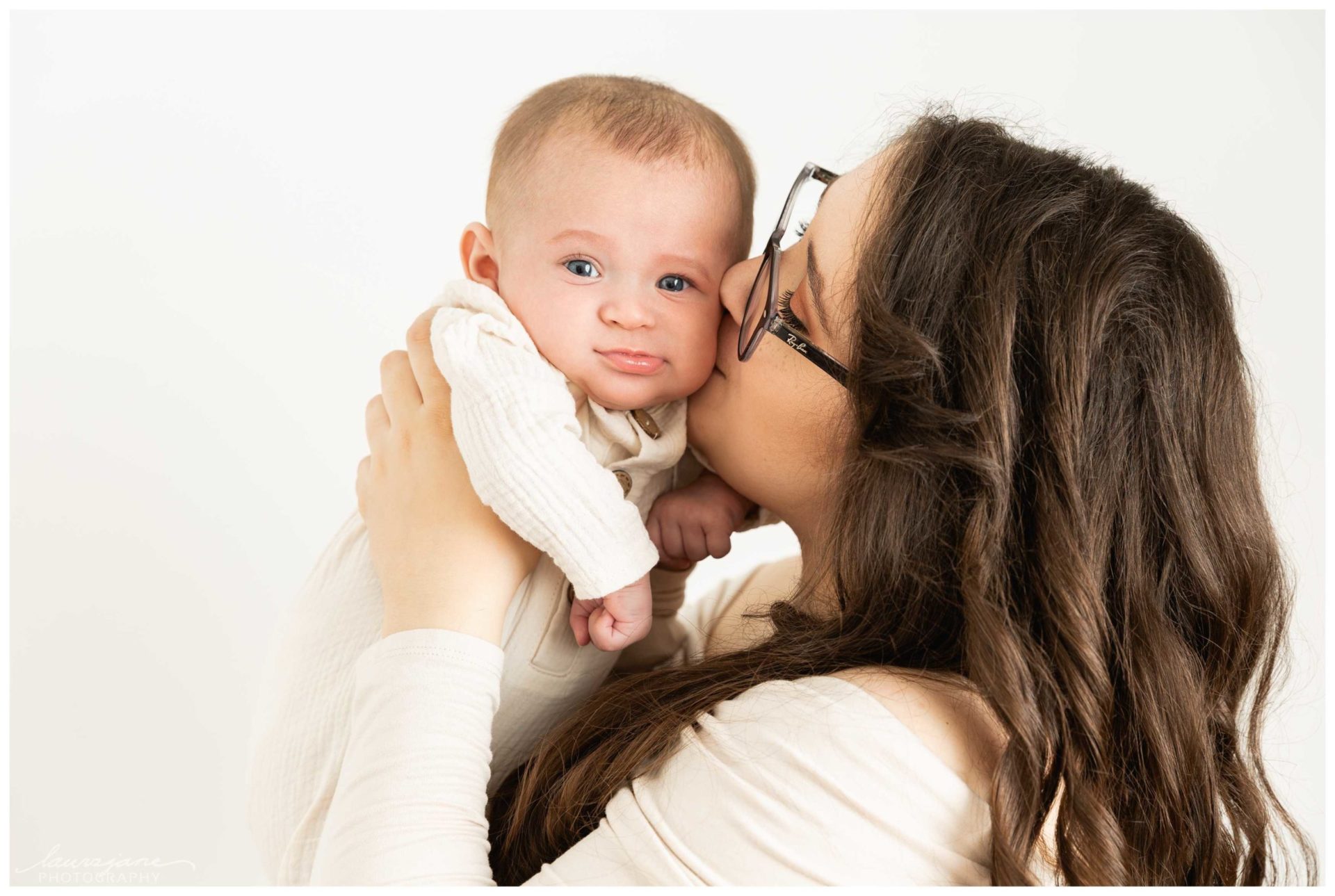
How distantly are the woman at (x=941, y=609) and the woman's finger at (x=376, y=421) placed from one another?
12cm

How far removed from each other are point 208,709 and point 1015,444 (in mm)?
2186

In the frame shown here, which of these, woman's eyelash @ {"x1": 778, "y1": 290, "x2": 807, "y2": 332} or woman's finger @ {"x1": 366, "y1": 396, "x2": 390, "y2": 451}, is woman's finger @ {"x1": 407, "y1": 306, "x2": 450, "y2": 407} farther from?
woman's eyelash @ {"x1": 778, "y1": 290, "x2": 807, "y2": 332}

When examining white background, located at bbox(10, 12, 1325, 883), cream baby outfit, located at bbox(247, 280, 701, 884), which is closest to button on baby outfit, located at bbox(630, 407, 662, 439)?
cream baby outfit, located at bbox(247, 280, 701, 884)

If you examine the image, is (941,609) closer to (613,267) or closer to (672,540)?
(672,540)

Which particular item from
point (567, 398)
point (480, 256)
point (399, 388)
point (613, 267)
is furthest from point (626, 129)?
point (399, 388)

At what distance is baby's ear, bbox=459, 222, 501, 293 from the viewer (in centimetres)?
160

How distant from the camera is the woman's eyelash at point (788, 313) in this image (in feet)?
4.65

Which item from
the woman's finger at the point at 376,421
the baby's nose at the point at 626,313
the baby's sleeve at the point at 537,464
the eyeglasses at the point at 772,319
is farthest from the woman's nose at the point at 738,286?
the woman's finger at the point at 376,421

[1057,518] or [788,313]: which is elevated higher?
[788,313]

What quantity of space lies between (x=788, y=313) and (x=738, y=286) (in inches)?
4.4

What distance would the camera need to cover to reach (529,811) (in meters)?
1.42

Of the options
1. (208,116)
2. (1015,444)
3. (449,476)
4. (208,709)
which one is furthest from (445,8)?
(1015,444)

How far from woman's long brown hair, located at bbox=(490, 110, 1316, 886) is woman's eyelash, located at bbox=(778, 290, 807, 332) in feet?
0.33

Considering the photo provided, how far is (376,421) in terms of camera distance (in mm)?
1619
